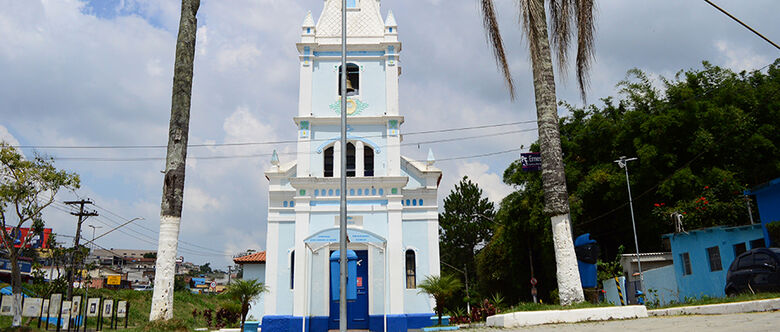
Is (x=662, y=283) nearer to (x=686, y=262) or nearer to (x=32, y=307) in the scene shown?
(x=686, y=262)

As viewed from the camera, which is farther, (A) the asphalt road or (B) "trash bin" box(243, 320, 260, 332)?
(B) "trash bin" box(243, 320, 260, 332)

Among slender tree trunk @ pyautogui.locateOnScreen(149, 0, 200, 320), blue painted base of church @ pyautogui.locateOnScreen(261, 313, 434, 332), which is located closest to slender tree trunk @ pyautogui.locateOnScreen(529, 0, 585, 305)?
slender tree trunk @ pyautogui.locateOnScreen(149, 0, 200, 320)

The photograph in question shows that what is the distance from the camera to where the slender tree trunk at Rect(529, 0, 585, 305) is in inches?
451

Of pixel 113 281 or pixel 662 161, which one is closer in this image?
pixel 662 161

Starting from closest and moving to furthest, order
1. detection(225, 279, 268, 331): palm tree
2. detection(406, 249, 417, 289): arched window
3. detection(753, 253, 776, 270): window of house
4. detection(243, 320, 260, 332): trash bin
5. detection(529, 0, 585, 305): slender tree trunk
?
detection(529, 0, 585, 305): slender tree trunk → detection(753, 253, 776, 270): window of house → detection(225, 279, 268, 331): palm tree → detection(243, 320, 260, 332): trash bin → detection(406, 249, 417, 289): arched window

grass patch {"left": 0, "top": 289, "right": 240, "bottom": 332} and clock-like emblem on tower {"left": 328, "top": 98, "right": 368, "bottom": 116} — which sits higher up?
clock-like emblem on tower {"left": 328, "top": 98, "right": 368, "bottom": 116}

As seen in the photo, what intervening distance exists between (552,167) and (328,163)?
12.1 metres

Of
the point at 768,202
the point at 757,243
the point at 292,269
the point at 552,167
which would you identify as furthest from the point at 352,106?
the point at 757,243

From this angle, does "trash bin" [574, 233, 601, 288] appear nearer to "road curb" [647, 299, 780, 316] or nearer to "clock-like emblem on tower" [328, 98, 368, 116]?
"road curb" [647, 299, 780, 316]

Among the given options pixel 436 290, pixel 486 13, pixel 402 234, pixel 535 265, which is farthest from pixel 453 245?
pixel 486 13

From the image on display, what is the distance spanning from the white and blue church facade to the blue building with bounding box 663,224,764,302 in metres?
9.36

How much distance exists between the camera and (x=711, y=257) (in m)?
19.9

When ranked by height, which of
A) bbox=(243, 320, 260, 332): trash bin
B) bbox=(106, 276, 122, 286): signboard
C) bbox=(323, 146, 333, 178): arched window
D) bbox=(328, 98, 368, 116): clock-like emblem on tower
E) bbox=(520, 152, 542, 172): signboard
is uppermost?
bbox=(328, 98, 368, 116): clock-like emblem on tower

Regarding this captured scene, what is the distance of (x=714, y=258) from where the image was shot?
64.8 feet
